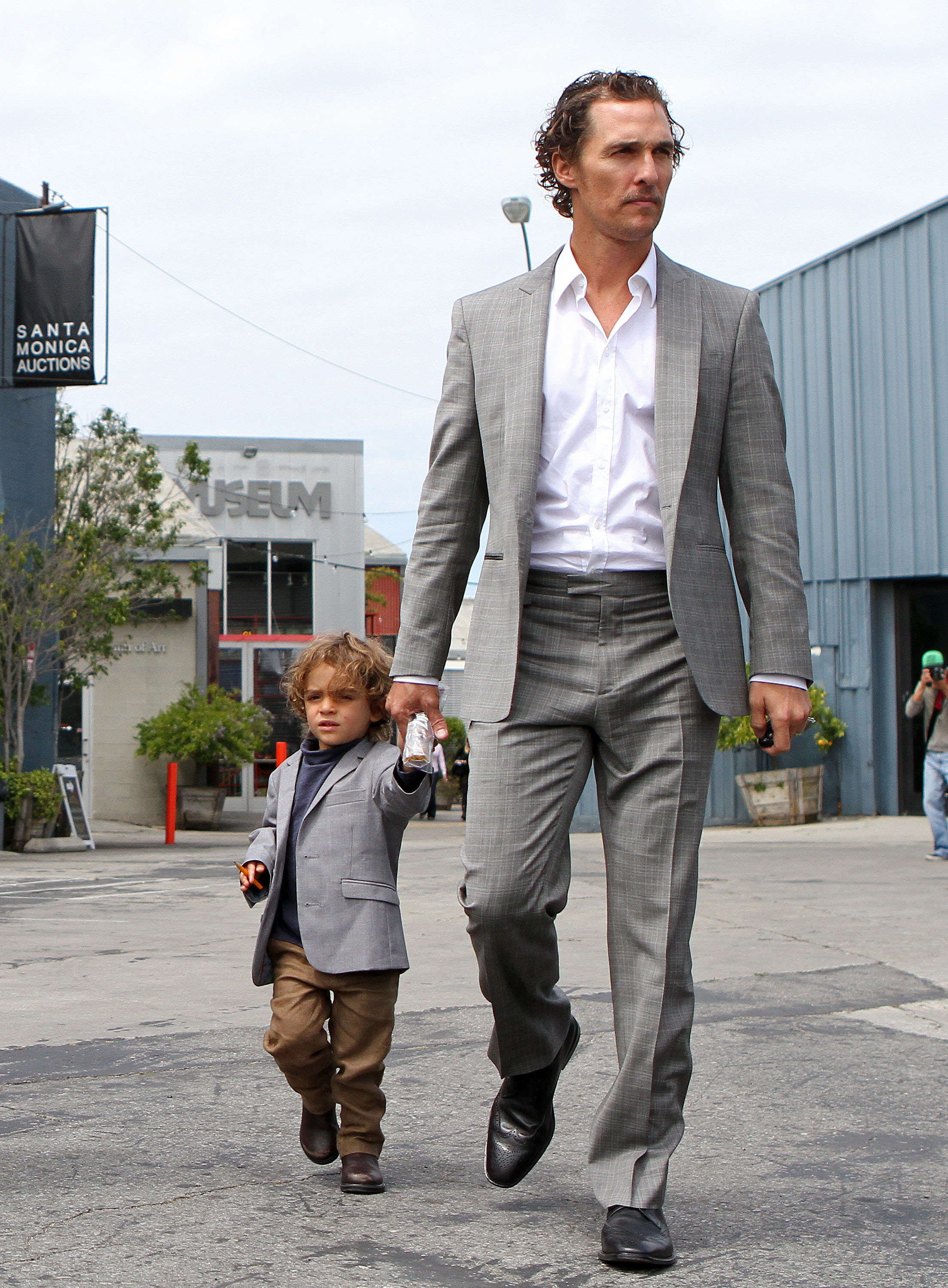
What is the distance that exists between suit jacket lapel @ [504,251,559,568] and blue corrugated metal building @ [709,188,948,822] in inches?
598

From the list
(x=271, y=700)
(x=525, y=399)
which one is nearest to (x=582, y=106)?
(x=525, y=399)

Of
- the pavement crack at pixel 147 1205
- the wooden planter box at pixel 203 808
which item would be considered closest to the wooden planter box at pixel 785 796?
the wooden planter box at pixel 203 808

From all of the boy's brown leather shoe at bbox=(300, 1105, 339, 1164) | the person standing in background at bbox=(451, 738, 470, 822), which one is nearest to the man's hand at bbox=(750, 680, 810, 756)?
the boy's brown leather shoe at bbox=(300, 1105, 339, 1164)

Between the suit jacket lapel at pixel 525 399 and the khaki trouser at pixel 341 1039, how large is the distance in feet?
3.62

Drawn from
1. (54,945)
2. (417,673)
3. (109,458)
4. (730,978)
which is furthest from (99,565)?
(417,673)

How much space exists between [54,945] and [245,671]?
71.4ft

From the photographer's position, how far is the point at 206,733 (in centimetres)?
2217

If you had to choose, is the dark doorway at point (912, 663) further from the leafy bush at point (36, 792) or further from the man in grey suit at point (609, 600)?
the man in grey suit at point (609, 600)

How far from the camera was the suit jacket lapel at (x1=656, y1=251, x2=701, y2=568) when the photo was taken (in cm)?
298

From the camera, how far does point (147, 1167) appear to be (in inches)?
136

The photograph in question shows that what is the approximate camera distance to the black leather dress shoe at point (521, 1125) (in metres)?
3.08

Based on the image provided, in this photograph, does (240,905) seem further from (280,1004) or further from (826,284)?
(826,284)

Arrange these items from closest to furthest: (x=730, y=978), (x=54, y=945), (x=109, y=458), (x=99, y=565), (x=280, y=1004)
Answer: (x=280, y=1004) → (x=730, y=978) → (x=54, y=945) → (x=99, y=565) → (x=109, y=458)

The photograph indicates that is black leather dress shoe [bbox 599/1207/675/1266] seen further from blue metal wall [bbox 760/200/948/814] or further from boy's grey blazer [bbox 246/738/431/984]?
blue metal wall [bbox 760/200/948/814]
